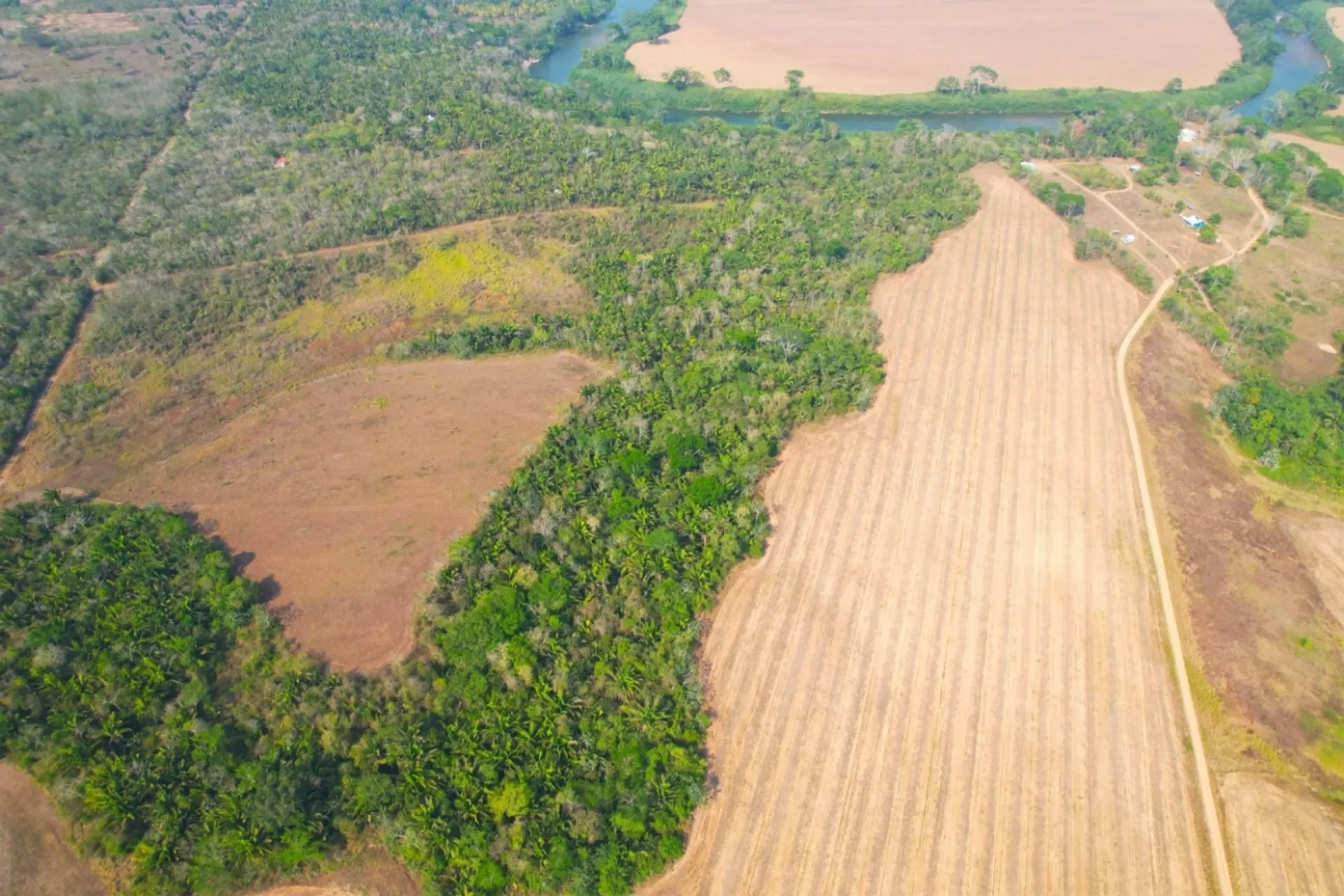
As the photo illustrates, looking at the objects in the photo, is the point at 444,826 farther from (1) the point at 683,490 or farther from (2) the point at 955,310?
(2) the point at 955,310

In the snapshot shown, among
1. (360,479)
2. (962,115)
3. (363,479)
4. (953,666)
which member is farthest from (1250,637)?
(962,115)

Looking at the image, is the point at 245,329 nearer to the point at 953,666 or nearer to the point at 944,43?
the point at 953,666

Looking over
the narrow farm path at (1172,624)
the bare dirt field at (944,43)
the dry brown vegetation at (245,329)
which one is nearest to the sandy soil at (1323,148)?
the bare dirt field at (944,43)

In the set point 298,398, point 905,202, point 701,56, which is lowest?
point 298,398

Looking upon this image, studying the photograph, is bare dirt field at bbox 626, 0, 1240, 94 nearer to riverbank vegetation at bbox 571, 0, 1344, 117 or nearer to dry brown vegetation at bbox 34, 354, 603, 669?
riverbank vegetation at bbox 571, 0, 1344, 117

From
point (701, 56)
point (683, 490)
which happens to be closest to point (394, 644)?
point (683, 490)
